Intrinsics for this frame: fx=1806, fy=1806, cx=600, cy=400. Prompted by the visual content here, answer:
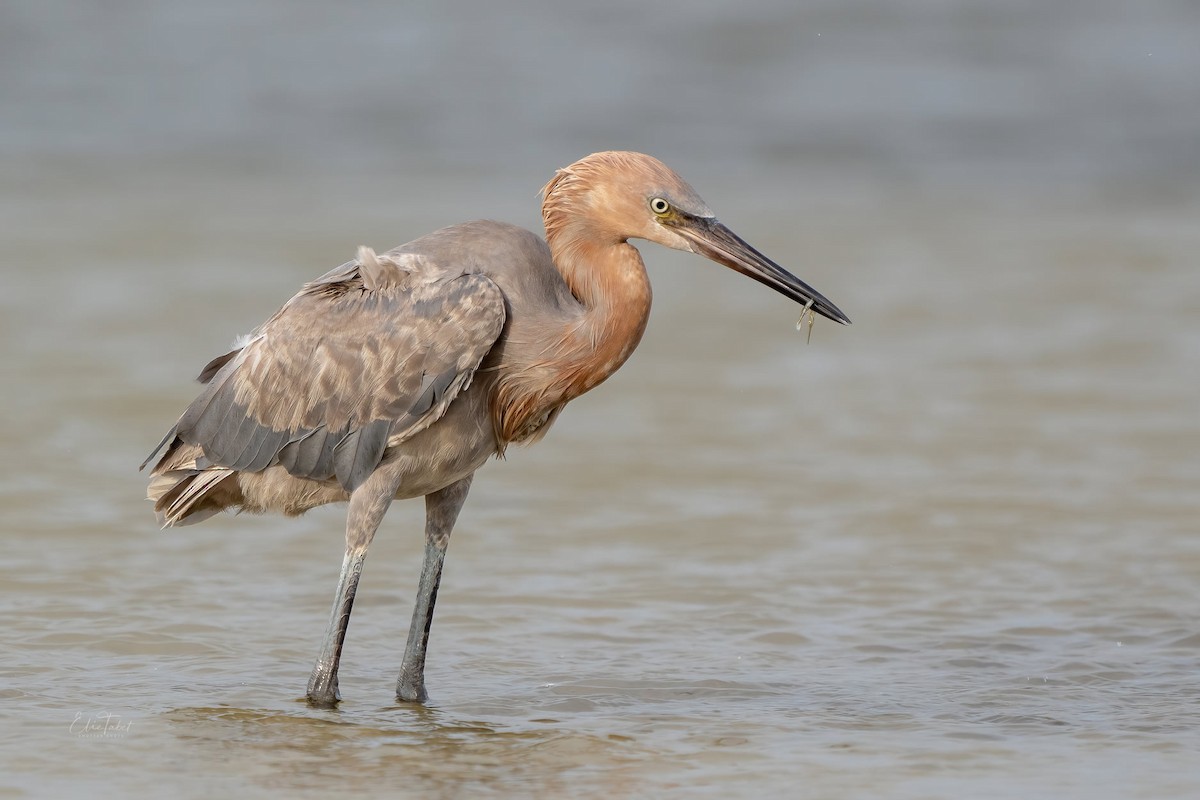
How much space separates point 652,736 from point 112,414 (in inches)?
221

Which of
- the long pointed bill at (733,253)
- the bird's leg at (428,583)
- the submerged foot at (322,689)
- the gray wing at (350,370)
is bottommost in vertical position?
the submerged foot at (322,689)

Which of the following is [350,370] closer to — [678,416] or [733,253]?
[733,253]

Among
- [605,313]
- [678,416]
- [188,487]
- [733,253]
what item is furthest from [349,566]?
[678,416]

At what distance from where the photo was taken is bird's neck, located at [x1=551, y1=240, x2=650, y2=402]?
19.8 feet

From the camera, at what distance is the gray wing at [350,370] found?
236 inches

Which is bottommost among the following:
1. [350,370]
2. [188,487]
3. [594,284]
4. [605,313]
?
[188,487]

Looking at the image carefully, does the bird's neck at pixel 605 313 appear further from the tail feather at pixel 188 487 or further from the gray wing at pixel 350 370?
the tail feather at pixel 188 487

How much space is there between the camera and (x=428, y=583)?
650 cm

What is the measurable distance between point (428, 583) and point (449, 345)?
1006 mm

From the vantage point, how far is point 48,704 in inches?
233

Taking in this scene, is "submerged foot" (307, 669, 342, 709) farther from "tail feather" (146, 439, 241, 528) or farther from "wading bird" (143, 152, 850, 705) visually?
"tail feather" (146, 439, 241, 528)

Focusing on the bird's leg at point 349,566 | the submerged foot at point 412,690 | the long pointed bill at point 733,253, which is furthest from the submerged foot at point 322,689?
the long pointed bill at point 733,253

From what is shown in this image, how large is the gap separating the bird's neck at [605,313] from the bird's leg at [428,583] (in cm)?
72

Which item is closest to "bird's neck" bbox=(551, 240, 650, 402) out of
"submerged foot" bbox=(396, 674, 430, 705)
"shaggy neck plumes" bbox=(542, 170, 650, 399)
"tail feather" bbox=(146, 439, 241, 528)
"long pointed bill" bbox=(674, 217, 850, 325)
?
"shaggy neck plumes" bbox=(542, 170, 650, 399)
